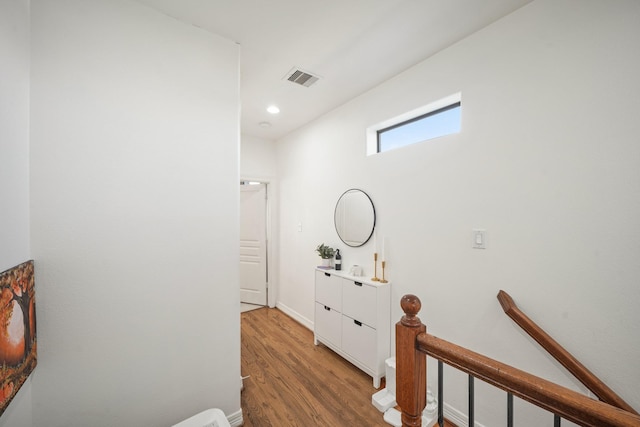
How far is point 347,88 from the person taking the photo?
103 inches

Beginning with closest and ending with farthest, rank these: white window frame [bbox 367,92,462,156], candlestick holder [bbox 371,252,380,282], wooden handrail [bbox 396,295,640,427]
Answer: wooden handrail [bbox 396,295,640,427] → white window frame [bbox 367,92,462,156] → candlestick holder [bbox 371,252,380,282]

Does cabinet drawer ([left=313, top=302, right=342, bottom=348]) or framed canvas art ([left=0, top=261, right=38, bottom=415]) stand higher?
framed canvas art ([left=0, top=261, right=38, bottom=415])

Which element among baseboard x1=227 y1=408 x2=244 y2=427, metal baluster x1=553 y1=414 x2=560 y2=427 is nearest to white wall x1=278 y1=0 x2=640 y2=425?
metal baluster x1=553 y1=414 x2=560 y2=427

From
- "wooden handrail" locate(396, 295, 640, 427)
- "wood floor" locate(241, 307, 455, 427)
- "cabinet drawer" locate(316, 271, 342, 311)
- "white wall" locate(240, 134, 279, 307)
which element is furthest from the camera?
"white wall" locate(240, 134, 279, 307)

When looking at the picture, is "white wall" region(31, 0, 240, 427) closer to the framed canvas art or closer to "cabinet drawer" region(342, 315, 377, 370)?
the framed canvas art

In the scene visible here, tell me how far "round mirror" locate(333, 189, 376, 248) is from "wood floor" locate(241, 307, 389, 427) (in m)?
1.24

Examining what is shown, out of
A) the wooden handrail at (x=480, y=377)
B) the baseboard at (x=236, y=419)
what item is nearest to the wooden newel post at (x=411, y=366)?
the wooden handrail at (x=480, y=377)

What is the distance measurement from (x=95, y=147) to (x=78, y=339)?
A: 1.04 metres

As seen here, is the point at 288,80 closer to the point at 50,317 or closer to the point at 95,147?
the point at 95,147

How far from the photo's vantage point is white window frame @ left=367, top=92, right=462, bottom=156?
2.03 m

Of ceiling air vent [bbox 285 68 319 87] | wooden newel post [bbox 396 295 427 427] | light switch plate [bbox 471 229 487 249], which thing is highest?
ceiling air vent [bbox 285 68 319 87]

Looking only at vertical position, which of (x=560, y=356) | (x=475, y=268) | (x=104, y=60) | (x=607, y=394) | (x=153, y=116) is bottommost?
(x=607, y=394)

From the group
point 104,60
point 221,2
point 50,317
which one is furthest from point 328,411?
point 221,2

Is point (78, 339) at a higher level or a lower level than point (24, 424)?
higher
